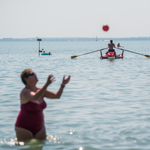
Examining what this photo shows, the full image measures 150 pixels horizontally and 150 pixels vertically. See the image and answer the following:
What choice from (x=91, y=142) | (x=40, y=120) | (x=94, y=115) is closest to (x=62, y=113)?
(x=94, y=115)

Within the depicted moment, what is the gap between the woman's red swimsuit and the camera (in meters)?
6.67

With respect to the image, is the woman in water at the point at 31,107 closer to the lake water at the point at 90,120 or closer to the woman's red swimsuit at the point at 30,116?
the woman's red swimsuit at the point at 30,116

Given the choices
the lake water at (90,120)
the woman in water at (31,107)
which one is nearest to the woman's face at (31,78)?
the woman in water at (31,107)

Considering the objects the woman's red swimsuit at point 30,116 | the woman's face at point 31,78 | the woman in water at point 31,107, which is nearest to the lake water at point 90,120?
the woman in water at point 31,107

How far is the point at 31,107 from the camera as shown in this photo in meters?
6.66

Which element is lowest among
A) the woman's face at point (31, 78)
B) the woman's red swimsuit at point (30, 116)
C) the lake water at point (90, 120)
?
the lake water at point (90, 120)

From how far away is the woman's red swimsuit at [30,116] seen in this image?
6672mm

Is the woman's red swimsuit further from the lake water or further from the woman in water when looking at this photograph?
the lake water

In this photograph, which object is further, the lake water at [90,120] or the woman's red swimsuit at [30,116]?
the lake water at [90,120]

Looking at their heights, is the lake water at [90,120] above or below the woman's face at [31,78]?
below

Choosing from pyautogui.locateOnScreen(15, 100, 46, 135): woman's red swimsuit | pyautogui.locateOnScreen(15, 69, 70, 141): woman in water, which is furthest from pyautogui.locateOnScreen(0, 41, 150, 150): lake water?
pyautogui.locateOnScreen(15, 100, 46, 135): woman's red swimsuit

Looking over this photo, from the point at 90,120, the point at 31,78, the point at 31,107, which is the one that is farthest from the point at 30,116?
the point at 90,120

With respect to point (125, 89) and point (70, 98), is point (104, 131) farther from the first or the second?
point (125, 89)

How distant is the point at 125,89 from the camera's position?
1597 cm
